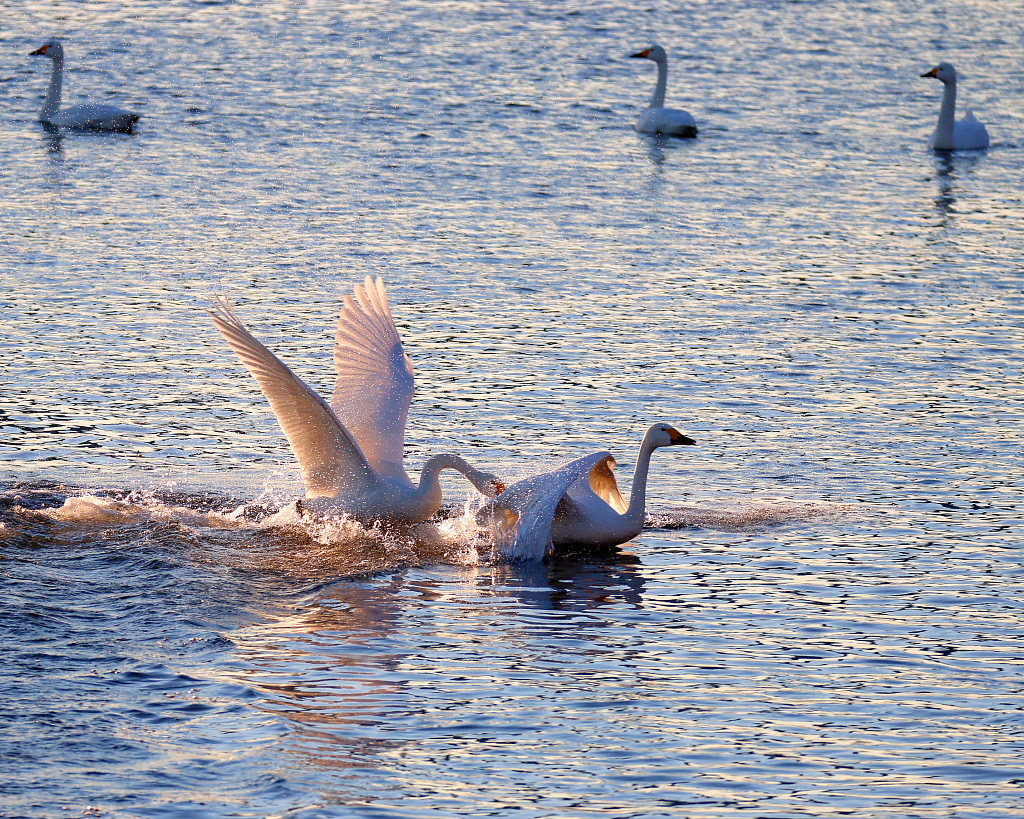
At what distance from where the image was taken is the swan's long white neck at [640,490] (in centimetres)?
1126


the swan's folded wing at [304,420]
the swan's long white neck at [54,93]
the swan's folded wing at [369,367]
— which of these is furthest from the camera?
the swan's long white neck at [54,93]

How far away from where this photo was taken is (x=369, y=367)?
12.2 meters

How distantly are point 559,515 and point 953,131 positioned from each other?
1667 cm

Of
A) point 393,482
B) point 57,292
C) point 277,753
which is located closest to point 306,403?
point 393,482

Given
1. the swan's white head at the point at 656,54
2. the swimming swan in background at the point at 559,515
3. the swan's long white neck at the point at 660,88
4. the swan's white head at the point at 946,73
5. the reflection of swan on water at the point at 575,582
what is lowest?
the reflection of swan on water at the point at 575,582

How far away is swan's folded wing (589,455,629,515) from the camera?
11805mm

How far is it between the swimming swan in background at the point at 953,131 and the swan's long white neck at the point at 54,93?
41.9 feet

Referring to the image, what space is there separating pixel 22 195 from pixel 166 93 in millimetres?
6819

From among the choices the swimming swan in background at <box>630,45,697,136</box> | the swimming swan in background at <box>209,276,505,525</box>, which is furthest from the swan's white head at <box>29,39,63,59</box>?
the swimming swan in background at <box>209,276,505,525</box>

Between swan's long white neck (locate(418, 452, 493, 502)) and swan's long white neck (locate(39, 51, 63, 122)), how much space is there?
Result: 15723 mm

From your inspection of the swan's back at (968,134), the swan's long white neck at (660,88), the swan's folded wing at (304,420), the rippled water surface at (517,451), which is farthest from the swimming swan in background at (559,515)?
the swan's long white neck at (660,88)

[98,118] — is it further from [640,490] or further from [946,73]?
[640,490]

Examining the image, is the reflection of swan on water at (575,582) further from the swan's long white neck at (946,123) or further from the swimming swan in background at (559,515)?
the swan's long white neck at (946,123)

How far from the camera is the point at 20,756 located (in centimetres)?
768
